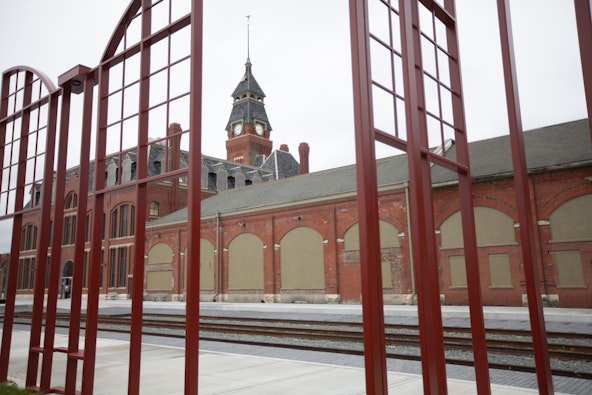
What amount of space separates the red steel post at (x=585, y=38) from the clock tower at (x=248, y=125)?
61585 millimetres

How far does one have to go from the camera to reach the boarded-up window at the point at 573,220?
18.0m

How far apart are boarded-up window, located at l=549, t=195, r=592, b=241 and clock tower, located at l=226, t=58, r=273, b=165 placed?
49.4m

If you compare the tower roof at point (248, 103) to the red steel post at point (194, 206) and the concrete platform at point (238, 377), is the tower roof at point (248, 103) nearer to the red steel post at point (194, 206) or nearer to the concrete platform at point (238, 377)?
the concrete platform at point (238, 377)

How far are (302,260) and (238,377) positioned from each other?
1934 cm

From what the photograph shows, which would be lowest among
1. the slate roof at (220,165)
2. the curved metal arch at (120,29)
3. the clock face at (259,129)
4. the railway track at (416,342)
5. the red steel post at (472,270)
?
the railway track at (416,342)

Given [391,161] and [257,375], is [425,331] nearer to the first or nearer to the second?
[257,375]

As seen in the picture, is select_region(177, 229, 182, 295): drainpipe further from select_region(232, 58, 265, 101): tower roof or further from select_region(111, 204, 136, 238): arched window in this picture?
select_region(232, 58, 265, 101): tower roof

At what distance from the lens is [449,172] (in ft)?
71.7

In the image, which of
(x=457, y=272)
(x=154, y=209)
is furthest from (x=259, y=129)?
(x=457, y=272)

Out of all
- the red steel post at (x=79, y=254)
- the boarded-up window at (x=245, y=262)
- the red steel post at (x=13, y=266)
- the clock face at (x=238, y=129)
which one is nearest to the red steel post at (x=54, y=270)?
the red steel post at (x=79, y=254)

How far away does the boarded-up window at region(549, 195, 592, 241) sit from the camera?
18.0m

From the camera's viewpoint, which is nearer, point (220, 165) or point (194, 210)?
point (194, 210)

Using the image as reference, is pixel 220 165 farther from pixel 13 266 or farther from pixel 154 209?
pixel 13 266

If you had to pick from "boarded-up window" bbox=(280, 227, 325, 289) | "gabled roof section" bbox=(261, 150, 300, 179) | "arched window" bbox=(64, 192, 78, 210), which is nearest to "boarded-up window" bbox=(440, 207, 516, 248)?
"boarded-up window" bbox=(280, 227, 325, 289)
